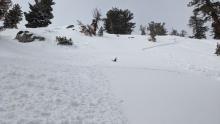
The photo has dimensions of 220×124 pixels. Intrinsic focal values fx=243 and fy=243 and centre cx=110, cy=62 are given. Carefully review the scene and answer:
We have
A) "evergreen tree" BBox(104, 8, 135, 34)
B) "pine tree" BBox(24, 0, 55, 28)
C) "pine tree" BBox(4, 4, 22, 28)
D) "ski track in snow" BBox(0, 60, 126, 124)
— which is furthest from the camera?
"evergreen tree" BBox(104, 8, 135, 34)

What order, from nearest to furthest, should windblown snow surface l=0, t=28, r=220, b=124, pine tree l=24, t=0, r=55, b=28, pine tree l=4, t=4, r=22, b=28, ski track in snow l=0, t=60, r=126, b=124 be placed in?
ski track in snow l=0, t=60, r=126, b=124
windblown snow surface l=0, t=28, r=220, b=124
pine tree l=4, t=4, r=22, b=28
pine tree l=24, t=0, r=55, b=28

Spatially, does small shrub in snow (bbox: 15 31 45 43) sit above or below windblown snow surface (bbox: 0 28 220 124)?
above

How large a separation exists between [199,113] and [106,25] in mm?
45012

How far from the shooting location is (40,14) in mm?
46031

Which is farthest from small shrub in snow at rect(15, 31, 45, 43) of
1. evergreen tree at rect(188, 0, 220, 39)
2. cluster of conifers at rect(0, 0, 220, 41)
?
evergreen tree at rect(188, 0, 220, 39)

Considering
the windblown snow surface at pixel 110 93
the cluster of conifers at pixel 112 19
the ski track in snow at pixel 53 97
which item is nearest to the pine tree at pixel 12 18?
the cluster of conifers at pixel 112 19

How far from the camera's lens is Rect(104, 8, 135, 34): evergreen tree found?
52781 millimetres

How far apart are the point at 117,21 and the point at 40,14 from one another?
16372 mm

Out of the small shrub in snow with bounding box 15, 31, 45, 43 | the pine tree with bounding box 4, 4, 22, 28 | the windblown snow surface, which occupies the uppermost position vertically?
the pine tree with bounding box 4, 4, 22, 28

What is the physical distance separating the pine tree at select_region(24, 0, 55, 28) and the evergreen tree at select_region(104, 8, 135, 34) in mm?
12608

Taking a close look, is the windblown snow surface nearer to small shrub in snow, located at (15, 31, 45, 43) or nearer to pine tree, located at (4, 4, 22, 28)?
small shrub in snow, located at (15, 31, 45, 43)

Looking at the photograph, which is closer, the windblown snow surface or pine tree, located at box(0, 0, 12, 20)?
the windblown snow surface

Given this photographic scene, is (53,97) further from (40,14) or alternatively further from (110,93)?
(40,14)

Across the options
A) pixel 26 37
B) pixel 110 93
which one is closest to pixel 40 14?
pixel 26 37
